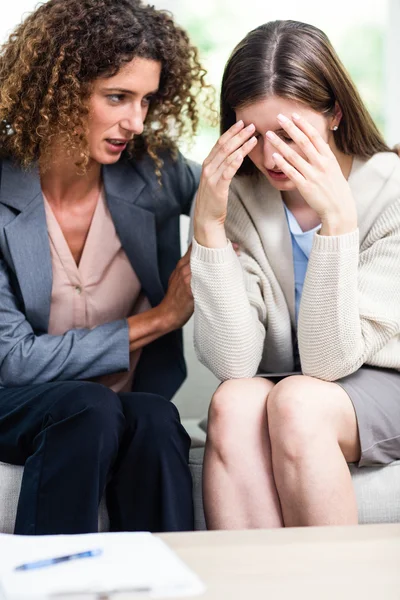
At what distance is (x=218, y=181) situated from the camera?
156cm


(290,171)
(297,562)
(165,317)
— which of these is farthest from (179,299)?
(297,562)

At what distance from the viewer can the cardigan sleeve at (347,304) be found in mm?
1458

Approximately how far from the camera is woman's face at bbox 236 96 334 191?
1.51 meters

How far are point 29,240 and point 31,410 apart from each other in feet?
1.25

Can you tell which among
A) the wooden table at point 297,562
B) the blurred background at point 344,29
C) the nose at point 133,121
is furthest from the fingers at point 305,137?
the blurred background at point 344,29

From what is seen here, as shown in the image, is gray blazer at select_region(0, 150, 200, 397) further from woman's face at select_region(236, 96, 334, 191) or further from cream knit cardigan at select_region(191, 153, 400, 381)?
woman's face at select_region(236, 96, 334, 191)

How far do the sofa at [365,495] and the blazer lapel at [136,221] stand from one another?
51 centimetres

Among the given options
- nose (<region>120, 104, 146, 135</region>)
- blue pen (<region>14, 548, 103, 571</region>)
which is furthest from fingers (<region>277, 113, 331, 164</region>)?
blue pen (<region>14, 548, 103, 571</region>)

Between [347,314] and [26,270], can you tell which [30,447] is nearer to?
[26,270]

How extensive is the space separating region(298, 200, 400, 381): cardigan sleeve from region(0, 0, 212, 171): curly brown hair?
0.56 metres

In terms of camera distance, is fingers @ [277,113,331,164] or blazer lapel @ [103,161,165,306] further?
blazer lapel @ [103,161,165,306]

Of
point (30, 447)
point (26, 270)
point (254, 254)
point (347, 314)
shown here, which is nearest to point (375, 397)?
point (347, 314)

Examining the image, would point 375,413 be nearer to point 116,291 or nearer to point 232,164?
point 232,164

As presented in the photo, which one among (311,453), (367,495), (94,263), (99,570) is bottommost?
(367,495)
